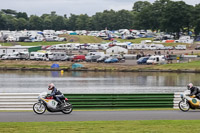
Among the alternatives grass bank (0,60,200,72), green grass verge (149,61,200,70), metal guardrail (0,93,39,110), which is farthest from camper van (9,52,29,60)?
metal guardrail (0,93,39,110)

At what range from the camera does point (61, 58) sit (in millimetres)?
109625

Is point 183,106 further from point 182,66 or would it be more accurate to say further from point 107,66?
point 107,66

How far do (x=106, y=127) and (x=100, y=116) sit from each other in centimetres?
401

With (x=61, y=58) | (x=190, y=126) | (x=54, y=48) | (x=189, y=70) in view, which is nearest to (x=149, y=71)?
(x=189, y=70)

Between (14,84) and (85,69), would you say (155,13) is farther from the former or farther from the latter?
(14,84)

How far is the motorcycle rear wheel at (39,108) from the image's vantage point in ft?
86.0

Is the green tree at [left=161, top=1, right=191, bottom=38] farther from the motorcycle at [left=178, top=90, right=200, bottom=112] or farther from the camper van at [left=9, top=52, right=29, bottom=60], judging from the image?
the motorcycle at [left=178, top=90, right=200, bottom=112]

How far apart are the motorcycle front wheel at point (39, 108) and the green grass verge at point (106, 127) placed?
12.8 ft

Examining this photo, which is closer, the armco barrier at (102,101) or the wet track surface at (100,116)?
the wet track surface at (100,116)

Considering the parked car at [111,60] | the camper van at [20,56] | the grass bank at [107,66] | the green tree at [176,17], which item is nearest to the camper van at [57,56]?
the grass bank at [107,66]

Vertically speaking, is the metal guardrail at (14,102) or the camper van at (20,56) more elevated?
the camper van at (20,56)

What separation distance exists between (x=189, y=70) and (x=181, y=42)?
57.1 metres

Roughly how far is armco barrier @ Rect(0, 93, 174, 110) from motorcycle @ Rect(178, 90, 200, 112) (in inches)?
64.6

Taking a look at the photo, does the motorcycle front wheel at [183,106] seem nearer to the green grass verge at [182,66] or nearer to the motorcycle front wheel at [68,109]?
the motorcycle front wheel at [68,109]
